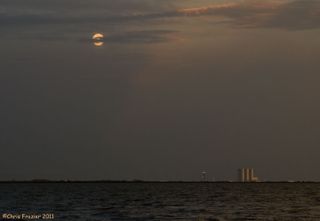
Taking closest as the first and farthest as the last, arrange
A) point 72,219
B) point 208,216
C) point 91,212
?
1. point 72,219
2. point 208,216
3. point 91,212

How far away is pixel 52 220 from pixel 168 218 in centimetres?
1365

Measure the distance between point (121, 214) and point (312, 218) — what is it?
23028 millimetres

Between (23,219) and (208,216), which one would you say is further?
(208,216)

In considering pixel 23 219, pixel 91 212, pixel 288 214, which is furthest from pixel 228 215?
pixel 23 219

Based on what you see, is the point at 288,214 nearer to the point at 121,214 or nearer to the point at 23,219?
the point at 121,214

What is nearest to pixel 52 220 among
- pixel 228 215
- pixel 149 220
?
pixel 149 220

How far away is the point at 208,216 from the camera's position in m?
81.8

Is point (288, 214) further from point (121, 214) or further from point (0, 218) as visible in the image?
point (0, 218)

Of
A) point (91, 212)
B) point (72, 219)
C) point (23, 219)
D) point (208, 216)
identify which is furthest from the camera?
point (91, 212)

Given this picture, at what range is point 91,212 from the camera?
89.2 m

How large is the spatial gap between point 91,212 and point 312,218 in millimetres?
27847

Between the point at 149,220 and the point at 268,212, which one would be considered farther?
the point at 268,212

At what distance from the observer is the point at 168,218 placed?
7850 centimetres

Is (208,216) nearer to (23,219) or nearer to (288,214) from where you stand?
(288,214)
